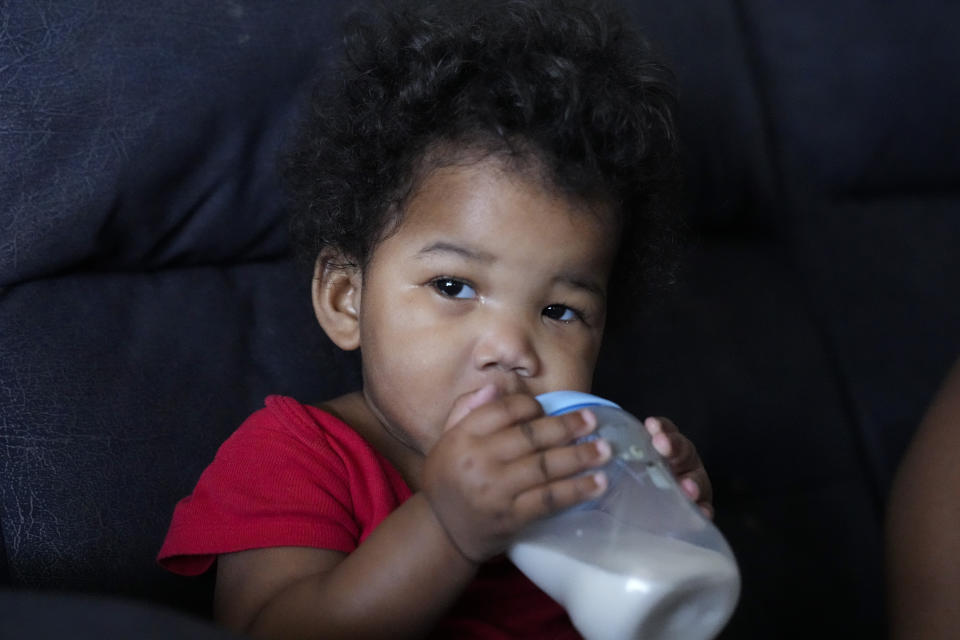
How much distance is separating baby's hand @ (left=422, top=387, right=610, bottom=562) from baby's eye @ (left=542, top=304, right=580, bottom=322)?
22 cm

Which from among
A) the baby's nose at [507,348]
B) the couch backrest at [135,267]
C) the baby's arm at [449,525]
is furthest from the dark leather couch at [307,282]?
the baby's nose at [507,348]

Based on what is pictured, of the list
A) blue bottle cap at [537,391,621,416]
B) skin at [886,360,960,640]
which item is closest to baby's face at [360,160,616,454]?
blue bottle cap at [537,391,621,416]

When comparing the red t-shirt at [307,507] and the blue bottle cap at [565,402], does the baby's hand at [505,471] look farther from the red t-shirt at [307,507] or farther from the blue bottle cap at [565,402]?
the red t-shirt at [307,507]

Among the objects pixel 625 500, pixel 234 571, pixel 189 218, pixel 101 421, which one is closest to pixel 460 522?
pixel 625 500

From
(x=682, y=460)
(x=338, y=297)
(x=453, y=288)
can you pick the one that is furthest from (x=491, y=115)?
(x=682, y=460)

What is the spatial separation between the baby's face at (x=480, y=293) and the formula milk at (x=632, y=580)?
8.4 inches

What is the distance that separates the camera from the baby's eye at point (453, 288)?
40.3 inches

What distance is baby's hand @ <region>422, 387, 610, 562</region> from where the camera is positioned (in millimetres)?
802

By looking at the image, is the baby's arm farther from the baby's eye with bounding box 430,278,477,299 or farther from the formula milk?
the baby's eye with bounding box 430,278,477,299

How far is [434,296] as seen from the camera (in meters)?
1.03

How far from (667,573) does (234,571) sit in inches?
16.6

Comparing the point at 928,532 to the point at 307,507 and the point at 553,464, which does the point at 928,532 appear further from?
the point at 307,507

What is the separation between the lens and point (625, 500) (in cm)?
83

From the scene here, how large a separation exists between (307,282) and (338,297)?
0.15 meters
